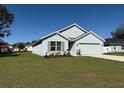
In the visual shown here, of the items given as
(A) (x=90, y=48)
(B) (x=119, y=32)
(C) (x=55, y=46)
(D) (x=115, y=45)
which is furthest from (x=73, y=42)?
(B) (x=119, y=32)

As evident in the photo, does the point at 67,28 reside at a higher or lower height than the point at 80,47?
higher

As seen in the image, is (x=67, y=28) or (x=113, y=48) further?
(x=113, y=48)

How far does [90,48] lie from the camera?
34.4m

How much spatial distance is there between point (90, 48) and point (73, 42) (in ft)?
9.18

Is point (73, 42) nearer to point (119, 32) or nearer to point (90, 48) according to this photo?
point (90, 48)

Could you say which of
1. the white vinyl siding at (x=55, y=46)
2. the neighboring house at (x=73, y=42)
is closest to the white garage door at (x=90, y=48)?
the neighboring house at (x=73, y=42)

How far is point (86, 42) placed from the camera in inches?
1355

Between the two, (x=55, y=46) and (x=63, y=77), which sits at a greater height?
(x=55, y=46)

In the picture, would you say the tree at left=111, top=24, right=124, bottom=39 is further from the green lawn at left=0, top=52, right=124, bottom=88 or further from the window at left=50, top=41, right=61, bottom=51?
the green lawn at left=0, top=52, right=124, bottom=88
